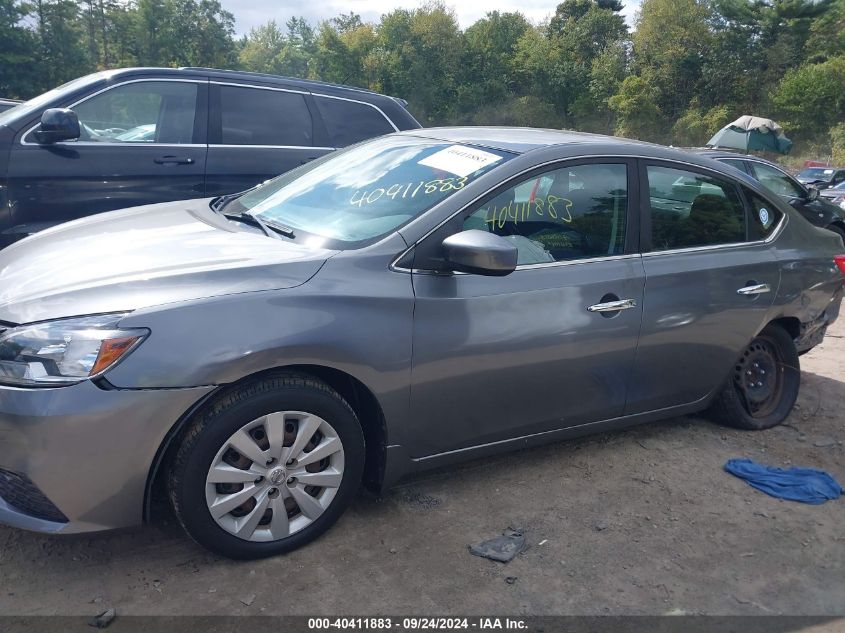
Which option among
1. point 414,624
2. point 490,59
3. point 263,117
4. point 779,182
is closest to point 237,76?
point 263,117

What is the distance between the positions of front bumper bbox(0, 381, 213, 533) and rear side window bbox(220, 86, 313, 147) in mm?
3872

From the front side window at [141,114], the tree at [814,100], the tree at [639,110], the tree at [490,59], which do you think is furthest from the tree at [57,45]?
the front side window at [141,114]

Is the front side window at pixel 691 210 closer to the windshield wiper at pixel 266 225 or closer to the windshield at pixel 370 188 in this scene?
the windshield at pixel 370 188

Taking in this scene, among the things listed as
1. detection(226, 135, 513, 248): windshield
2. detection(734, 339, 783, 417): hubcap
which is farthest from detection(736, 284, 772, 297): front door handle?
detection(226, 135, 513, 248): windshield

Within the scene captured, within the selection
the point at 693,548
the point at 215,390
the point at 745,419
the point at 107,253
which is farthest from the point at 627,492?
the point at 107,253

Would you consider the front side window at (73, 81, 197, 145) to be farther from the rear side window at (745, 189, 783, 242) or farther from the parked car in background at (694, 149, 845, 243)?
the parked car in background at (694, 149, 845, 243)

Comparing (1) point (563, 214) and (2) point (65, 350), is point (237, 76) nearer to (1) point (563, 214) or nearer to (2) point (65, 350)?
(1) point (563, 214)

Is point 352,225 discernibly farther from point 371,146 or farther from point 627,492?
point 627,492

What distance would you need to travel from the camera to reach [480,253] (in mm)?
2871

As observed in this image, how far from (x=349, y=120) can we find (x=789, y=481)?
177 inches

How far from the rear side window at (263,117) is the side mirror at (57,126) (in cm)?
113

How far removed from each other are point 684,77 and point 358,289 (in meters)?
55.9

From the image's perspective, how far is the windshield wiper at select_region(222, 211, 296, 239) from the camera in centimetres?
325

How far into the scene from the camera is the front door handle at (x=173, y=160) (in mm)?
5582
